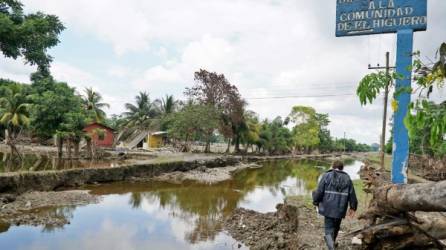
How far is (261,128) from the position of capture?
Result: 54.3 metres

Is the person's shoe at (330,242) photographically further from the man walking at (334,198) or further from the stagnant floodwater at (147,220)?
the stagnant floodwater at (147,220)

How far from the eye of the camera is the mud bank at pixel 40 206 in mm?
10633

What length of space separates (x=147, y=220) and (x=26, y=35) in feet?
29.8

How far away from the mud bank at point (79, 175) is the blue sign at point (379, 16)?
1330 cm

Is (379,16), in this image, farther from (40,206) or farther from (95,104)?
(95,104)

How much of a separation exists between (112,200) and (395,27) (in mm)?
12765

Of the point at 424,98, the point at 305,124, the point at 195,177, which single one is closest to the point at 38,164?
the point at 195,177

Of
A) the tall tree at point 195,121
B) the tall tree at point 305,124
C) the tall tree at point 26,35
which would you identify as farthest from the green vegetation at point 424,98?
the tall tree at point 305,124

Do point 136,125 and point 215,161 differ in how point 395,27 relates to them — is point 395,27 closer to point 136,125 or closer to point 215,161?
point 215,161

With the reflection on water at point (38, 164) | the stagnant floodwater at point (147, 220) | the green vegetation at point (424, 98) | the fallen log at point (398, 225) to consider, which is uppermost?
the green vegetation at point (424, 98)

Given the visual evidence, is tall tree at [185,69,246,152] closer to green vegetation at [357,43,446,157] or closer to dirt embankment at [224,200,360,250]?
dirt embankment at [224,200,360,250]

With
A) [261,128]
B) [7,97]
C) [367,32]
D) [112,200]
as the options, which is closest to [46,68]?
[367,32]

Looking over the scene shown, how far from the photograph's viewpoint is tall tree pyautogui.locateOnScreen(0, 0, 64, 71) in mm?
4137

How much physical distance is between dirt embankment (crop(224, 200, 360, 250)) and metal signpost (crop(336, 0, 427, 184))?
1.87 meters
